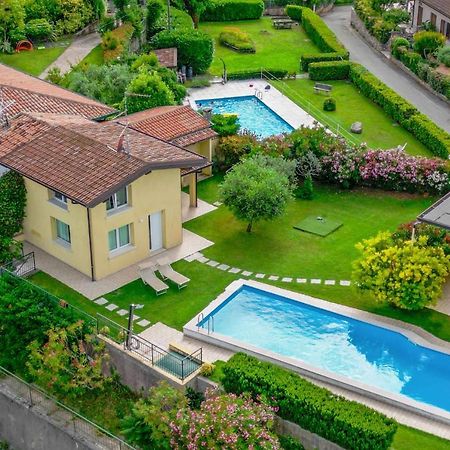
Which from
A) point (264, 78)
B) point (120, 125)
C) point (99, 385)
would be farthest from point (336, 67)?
point (99, 385)

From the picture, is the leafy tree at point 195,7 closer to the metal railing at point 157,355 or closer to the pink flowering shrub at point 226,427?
the metal railing at point 157,355

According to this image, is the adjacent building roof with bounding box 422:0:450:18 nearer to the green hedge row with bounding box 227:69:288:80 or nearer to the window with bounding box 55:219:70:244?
the green hedge row with bounding box 227:69:288:80

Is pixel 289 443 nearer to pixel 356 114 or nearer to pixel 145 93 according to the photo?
pixel 145 93

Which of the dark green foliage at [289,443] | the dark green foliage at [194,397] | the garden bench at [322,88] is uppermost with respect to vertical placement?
the dark green foliage at [194,397]

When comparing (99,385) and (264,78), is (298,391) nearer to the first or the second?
(99,385)

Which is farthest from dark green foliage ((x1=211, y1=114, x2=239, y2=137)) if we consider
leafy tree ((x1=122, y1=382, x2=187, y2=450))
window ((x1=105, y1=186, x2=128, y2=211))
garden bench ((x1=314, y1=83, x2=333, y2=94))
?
leafy tree ((x1=122, y1=382, x2=187, y2=450))

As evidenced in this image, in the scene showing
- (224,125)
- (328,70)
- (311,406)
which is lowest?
(328,70)

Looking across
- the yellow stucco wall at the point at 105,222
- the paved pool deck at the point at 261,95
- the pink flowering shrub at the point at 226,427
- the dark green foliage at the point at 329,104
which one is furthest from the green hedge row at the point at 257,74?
the pink flowering shrub at the point at 226,427

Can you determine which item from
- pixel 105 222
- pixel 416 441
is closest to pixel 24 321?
pixel 105 222
